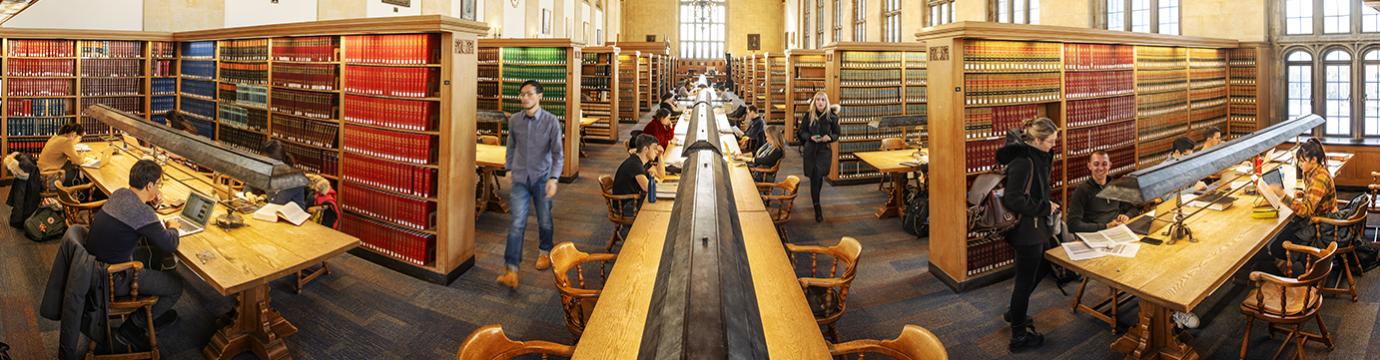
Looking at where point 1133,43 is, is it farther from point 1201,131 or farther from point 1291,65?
point 1291,65

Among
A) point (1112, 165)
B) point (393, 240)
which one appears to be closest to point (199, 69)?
point (393, 240)

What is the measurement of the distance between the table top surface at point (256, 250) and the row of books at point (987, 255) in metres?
3.82

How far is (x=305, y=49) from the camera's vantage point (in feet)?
A: 16.9

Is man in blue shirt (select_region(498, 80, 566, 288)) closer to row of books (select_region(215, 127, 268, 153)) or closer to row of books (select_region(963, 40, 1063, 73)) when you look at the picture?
row of books (select_region(963, 40, 1063, 73))

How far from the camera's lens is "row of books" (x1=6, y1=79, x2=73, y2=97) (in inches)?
297

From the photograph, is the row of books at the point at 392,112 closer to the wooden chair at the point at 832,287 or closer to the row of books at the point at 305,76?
the row of books at the point at 305,76

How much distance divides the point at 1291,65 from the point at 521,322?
33.1 ft

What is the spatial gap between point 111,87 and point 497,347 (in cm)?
904

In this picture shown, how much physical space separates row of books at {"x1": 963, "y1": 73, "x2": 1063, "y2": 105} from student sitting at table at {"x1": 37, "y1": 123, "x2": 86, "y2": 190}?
7.05 metres

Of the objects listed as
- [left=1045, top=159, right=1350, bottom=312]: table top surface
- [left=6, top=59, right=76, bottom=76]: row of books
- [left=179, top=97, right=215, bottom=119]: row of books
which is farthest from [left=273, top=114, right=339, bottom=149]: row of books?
[left=1045, top=159, right=1350, bottom=312]: table top surface

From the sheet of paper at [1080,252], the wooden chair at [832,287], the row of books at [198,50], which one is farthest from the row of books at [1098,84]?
the row of books at [198,50]

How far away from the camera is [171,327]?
3660mm

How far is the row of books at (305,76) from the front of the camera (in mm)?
4945

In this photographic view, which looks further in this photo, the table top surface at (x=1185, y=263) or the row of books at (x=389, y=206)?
the row of books at (x=389, y=206)
